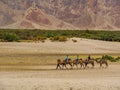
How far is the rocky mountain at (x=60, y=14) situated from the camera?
159 metres

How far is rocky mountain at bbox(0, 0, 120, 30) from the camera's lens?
523 ft

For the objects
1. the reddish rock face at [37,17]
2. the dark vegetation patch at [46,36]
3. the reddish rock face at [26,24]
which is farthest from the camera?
the reddish rock face at [37,17]

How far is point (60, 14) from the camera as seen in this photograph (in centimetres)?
17025

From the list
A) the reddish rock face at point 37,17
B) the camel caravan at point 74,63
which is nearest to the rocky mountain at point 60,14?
the reddish rock face at point 37,17

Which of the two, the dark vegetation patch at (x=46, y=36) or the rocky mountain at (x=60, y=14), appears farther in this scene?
the rocky mountain at (x=60, y=14)

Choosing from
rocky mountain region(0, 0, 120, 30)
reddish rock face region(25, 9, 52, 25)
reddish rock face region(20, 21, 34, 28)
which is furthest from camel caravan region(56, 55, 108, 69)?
reddish rock face region(25, 9, 52, 25)

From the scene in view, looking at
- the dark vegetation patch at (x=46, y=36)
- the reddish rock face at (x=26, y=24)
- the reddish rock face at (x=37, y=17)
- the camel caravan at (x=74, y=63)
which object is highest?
the reddish rock face at (x=37, y=17)

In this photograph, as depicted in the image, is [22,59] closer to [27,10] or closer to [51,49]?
[51,49]

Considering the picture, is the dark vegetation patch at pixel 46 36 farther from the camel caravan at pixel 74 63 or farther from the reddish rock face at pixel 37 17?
the reddish rock face at pixel 37 17

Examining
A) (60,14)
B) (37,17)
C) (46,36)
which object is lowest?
(46,36)

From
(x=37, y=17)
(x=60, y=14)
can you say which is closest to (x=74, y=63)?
(x=37, y=17)

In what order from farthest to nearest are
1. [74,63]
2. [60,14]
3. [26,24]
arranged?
[60,14] < [26,24] < [74,63]

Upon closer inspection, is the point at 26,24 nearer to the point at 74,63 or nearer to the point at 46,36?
the point at 46,36

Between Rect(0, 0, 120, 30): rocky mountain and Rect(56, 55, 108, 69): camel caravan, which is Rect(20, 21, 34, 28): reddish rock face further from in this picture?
Rect(56, 55, 108, 69): camel caravan
